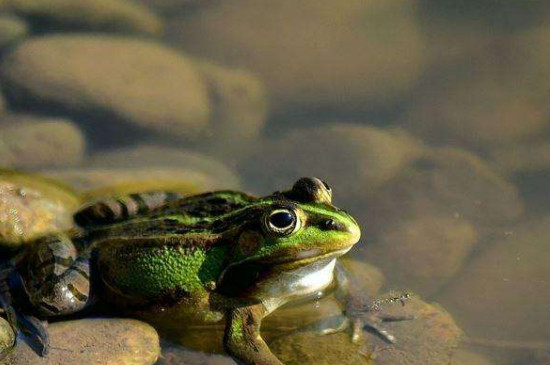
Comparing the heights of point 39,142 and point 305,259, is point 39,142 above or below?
below

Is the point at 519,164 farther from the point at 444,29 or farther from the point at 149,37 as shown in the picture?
the point at 149,37

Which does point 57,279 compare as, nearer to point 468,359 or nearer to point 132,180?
point 132,180

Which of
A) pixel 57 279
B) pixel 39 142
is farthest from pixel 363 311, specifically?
pixel 39 142

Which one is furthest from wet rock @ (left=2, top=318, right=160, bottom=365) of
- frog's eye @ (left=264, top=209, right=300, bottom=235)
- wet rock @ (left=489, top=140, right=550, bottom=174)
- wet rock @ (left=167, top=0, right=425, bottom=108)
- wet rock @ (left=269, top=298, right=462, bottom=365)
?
wet rock @ (left=489, top=140, right=550, bottom=174)

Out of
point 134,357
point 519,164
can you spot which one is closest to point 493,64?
point 519,164

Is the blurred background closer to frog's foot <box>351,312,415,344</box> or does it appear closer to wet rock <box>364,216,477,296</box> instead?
wet rock <box>364,216,477,296</box>

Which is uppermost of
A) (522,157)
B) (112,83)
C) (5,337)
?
(522,157)

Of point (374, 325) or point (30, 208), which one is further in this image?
point (30, 208)
